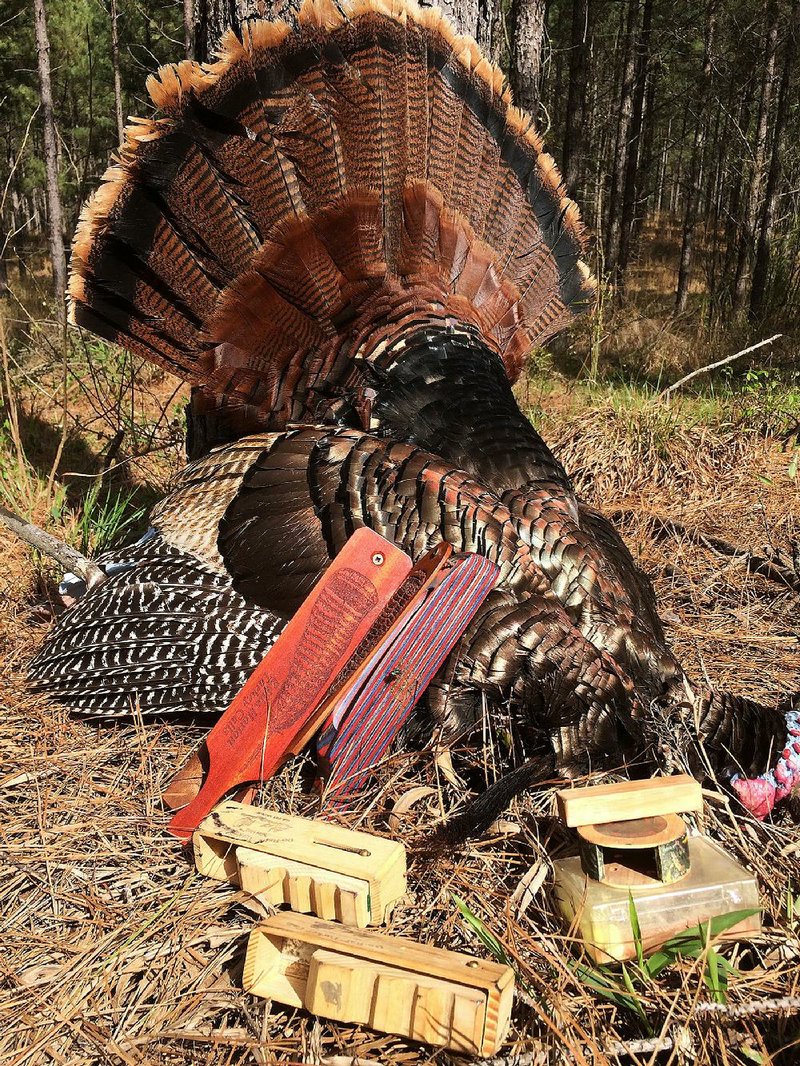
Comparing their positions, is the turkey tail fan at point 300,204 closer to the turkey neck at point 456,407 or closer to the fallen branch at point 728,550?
Result: the turkey neck at point 456,407

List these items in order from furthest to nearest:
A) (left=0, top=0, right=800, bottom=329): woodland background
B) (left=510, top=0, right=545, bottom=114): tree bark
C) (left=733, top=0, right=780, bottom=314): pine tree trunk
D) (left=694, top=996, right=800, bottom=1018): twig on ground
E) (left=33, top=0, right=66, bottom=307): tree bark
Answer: (left=733, top=0, right=780, bottom=314): pine tree trunk → (left=33, top=0, right=66, bottom=307): tree bark → (left=0, top=0, right=800, bottom=329): woodland background → (left=510, top=0, right=545, bottom=114): tree bark → (left=694, top=996, right=800, bottom=1018): twig on ground

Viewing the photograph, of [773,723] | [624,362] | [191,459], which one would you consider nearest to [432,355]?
[191,459]

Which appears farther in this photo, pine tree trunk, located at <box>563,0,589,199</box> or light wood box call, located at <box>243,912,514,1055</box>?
pine tree trunk, located at <box>563,0,589,199</box>

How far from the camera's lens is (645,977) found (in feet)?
4.98

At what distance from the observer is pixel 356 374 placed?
292 centimetres

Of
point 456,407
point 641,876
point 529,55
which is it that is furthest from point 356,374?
point 529,55

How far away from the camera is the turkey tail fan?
9.03ft

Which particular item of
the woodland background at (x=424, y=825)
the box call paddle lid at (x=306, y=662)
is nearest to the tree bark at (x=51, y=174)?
the woodland background at (x=424, y=825)

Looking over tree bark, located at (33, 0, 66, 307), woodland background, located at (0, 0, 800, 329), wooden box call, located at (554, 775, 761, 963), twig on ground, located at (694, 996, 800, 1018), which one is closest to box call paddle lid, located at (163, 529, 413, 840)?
wooden box call, located at (554, 775, 761, 963)

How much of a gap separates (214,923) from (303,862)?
0.26 metres

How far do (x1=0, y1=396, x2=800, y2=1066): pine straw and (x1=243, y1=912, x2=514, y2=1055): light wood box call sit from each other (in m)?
0.05

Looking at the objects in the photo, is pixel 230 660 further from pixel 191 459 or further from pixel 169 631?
pixel 191 459

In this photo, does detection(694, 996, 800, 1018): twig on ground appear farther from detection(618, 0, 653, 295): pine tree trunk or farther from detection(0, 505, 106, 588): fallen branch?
detection(618, 0, 653, 295): pine tree trunk

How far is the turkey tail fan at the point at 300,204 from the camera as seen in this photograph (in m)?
2.75
